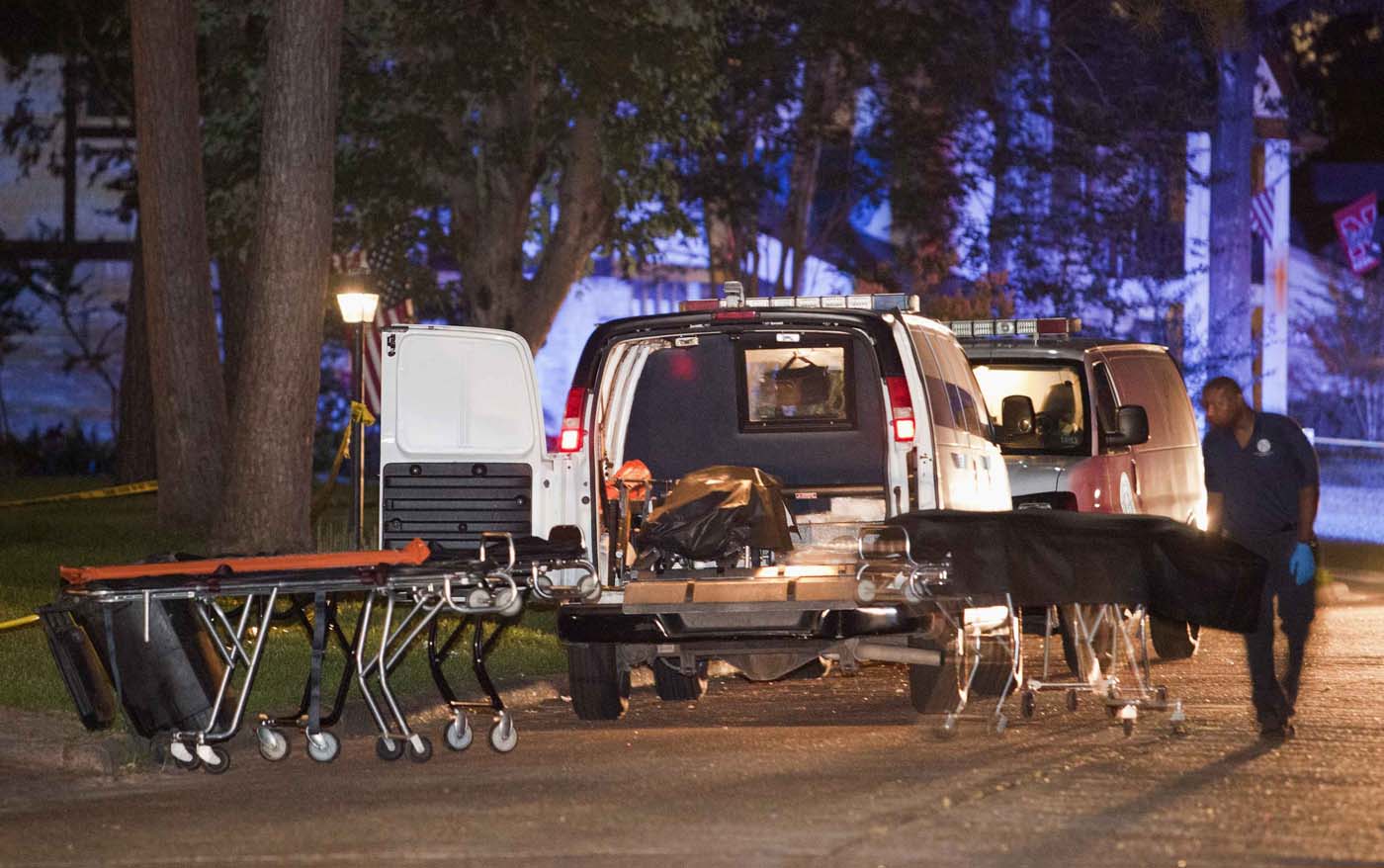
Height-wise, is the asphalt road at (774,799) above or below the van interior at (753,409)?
below

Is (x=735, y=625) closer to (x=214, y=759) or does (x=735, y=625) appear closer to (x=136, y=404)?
(x=214, y=759)

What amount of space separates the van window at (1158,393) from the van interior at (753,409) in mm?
3461

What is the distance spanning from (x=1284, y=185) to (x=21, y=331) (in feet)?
98.8

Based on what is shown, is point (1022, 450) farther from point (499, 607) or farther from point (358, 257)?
point (358, 257)

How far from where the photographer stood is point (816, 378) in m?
13.2

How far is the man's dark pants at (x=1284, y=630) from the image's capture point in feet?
35.2

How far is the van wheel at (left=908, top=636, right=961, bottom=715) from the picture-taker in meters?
11.3

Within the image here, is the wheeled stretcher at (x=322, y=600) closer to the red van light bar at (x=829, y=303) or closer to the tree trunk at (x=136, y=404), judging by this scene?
the red van light bar at (x=829, y=303)

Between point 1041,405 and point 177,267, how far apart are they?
1146 cm

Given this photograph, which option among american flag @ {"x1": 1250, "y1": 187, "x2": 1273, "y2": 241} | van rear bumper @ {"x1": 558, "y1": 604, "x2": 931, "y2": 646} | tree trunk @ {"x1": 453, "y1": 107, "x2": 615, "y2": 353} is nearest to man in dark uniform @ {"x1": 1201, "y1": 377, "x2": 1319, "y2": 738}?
van rear bumper @ {"x1": 558, "y1": 604, "x2": 931, "y2": 646}

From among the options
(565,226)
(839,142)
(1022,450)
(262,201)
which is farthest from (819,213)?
(1022,450)

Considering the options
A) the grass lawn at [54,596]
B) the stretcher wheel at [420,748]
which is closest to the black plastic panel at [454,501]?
the grass lawn at [54,596]

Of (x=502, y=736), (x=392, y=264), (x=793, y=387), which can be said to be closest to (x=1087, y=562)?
(x=502, y=736)

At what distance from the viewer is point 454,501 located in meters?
12.0
